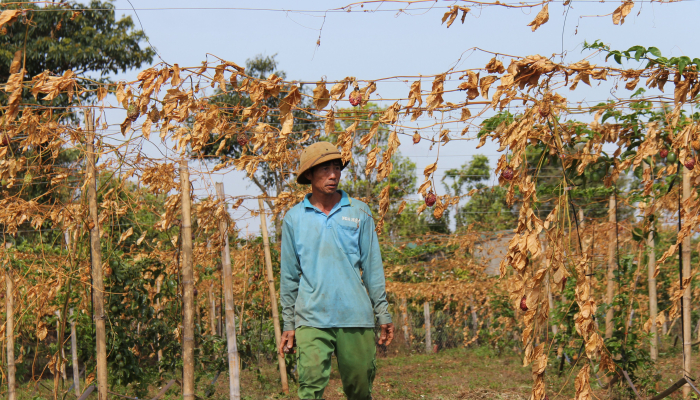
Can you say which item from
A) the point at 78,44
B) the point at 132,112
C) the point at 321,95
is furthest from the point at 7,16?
the point at 78,44

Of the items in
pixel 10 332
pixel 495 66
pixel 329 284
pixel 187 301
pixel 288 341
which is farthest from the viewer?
pixel 10 332

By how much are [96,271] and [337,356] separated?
1984 mm

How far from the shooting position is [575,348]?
271 inches

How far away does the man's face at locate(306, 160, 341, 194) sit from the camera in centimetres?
323

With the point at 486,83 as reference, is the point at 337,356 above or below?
below

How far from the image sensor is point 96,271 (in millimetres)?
4219

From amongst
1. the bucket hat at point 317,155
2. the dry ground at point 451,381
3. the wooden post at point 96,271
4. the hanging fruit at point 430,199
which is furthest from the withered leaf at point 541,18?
the dry ground at point 451,381

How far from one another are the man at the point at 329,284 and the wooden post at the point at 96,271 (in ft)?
5.16

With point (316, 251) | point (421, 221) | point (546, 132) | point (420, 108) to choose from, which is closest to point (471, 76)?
point (420, 108)

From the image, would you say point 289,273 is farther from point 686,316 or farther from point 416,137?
point 686,316

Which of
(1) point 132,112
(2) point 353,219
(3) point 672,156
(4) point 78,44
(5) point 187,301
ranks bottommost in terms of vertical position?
(5) point 187,301

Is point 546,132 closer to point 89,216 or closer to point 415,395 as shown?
point 89,216

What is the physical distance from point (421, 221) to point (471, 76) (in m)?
18.7

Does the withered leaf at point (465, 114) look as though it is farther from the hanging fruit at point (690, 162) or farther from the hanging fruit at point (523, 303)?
the hanging fruit at point (690, 162)
